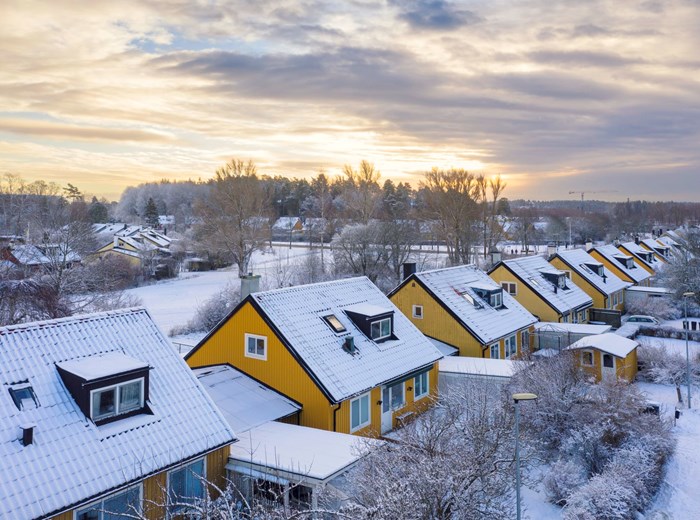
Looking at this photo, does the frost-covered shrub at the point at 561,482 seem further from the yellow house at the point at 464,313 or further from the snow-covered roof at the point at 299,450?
the yellow house at the point at 464,313

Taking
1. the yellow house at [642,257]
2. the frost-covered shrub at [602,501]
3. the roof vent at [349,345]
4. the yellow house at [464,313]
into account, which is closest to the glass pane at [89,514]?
the roof vent at [349,345]

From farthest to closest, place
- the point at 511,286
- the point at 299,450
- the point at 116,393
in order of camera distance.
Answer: the point at 511,286, the point at 299,450, the point at 116,393

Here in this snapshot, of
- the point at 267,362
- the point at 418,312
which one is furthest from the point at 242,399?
the point at 418,312

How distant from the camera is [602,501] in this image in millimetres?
14453

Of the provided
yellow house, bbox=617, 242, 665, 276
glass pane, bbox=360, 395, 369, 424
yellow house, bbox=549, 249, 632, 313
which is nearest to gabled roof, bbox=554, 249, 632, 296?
yellow house, bbox=549, 249, 632, 313

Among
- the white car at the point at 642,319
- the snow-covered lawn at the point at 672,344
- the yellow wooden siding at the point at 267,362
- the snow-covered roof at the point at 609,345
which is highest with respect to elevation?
the yellow wooden siding at the point at 267,362

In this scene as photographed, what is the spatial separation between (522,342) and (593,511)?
57.5 feet

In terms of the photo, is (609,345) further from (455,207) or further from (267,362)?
(455,207)

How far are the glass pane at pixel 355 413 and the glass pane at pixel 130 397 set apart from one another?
25.1 ft

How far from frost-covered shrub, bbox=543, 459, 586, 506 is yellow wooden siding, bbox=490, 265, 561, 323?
20.0 meters

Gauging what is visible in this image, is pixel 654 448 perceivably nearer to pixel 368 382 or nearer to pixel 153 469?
pixel 368 382

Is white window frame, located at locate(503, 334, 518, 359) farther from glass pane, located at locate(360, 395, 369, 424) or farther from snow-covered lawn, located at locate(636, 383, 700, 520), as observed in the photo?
glass pane, located at locate(360, 395, 369, 424)

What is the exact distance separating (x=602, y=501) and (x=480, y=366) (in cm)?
989

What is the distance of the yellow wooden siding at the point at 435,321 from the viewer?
2764 centimetres
